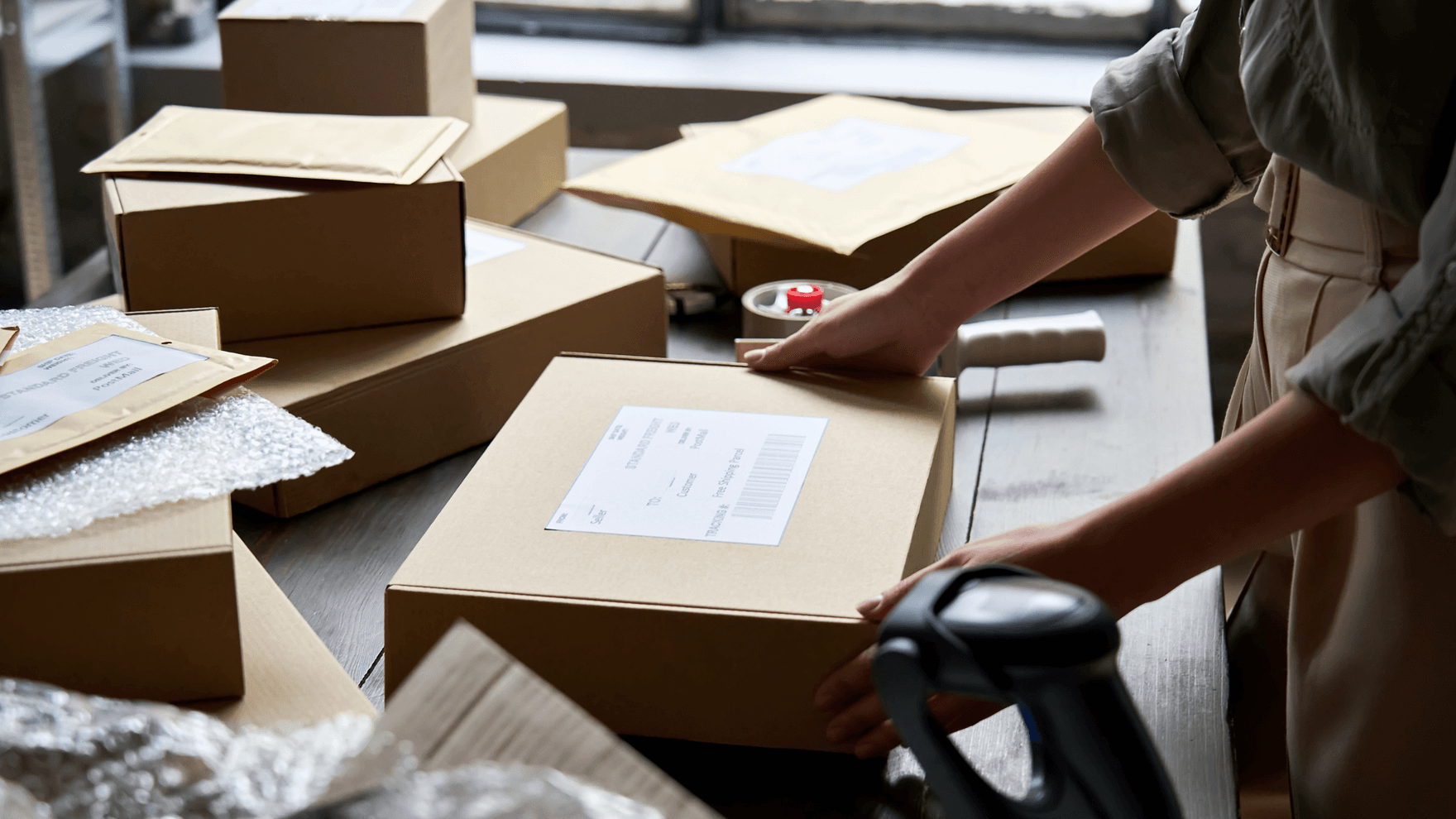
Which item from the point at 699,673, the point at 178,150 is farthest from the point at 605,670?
the point at 178,150

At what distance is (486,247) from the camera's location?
1.17 metres

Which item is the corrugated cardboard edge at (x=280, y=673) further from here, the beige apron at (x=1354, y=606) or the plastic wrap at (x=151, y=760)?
the beige apron at (x=1354, y=606)

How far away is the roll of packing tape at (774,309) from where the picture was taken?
990mm

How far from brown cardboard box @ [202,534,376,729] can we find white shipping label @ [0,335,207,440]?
123 millimetres

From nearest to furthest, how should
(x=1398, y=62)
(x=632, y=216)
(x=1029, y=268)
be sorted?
(x=1398, y=62), (x=1029, y=268), (x=632, y=216)

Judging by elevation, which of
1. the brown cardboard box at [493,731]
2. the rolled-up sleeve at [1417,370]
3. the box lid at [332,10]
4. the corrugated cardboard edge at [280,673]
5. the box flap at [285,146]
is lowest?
the corrugated cardboard edge at [280,673]

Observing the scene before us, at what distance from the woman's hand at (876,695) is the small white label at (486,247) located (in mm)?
638

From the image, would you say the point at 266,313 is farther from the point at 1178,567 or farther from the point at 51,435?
the point at 1178,567

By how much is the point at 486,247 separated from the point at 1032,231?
0.53 metres

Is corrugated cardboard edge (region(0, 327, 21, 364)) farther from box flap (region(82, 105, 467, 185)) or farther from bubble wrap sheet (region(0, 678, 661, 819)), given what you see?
bubble wrap sheet (region(0, 678, 661, 819))

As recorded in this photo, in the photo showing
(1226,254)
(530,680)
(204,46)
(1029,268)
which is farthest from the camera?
(204,46)

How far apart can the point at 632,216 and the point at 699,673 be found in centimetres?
96

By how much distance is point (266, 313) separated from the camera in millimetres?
967

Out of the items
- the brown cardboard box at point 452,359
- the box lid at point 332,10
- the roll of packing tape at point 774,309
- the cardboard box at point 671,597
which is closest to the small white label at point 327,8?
the box lid at point 332,10
